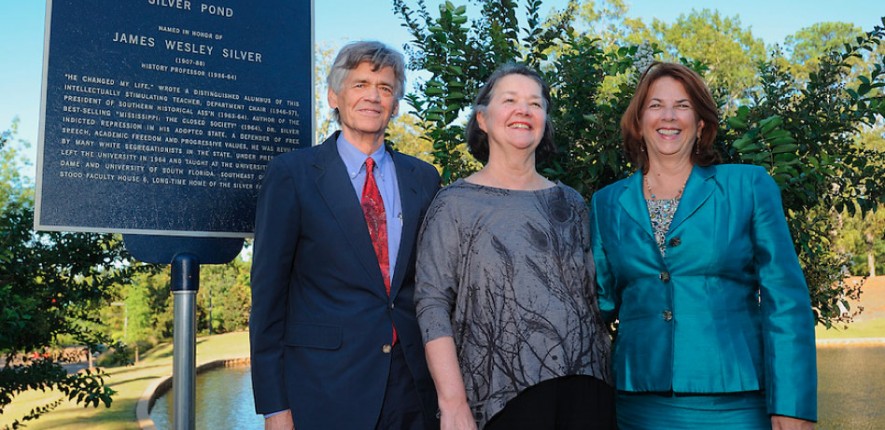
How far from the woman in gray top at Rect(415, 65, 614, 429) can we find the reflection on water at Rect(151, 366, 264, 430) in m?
11.0

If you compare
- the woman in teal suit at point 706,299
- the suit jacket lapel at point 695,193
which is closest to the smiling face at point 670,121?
the woman in teal suit at point 706,299

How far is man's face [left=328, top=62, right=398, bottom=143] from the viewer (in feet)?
9.98

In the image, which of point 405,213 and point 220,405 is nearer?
point 405,213

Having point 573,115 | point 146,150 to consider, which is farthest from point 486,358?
point 146,150

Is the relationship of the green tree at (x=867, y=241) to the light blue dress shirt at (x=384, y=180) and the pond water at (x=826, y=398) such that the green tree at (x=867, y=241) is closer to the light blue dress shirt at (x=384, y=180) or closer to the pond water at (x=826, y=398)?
the pond water at (x=826, y=398)

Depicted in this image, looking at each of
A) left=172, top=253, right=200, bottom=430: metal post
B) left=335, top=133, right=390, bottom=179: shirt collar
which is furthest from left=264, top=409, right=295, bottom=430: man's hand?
left=335, top=133, right=390, bottom=179: shirt collar

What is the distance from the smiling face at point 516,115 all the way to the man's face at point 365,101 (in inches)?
18.0

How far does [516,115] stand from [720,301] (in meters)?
0.96

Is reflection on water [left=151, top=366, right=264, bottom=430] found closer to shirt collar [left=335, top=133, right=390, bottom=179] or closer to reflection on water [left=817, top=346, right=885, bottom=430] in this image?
reflection on water [left=817, top=346, right=885, bottom=430]

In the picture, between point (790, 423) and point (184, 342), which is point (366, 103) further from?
point (790, 423)

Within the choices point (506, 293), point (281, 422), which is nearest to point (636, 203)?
point (506, 293)

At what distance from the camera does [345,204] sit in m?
2.88

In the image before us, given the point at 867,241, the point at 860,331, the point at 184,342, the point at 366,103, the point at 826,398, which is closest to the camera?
the point at 366,103

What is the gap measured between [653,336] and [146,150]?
231cm
